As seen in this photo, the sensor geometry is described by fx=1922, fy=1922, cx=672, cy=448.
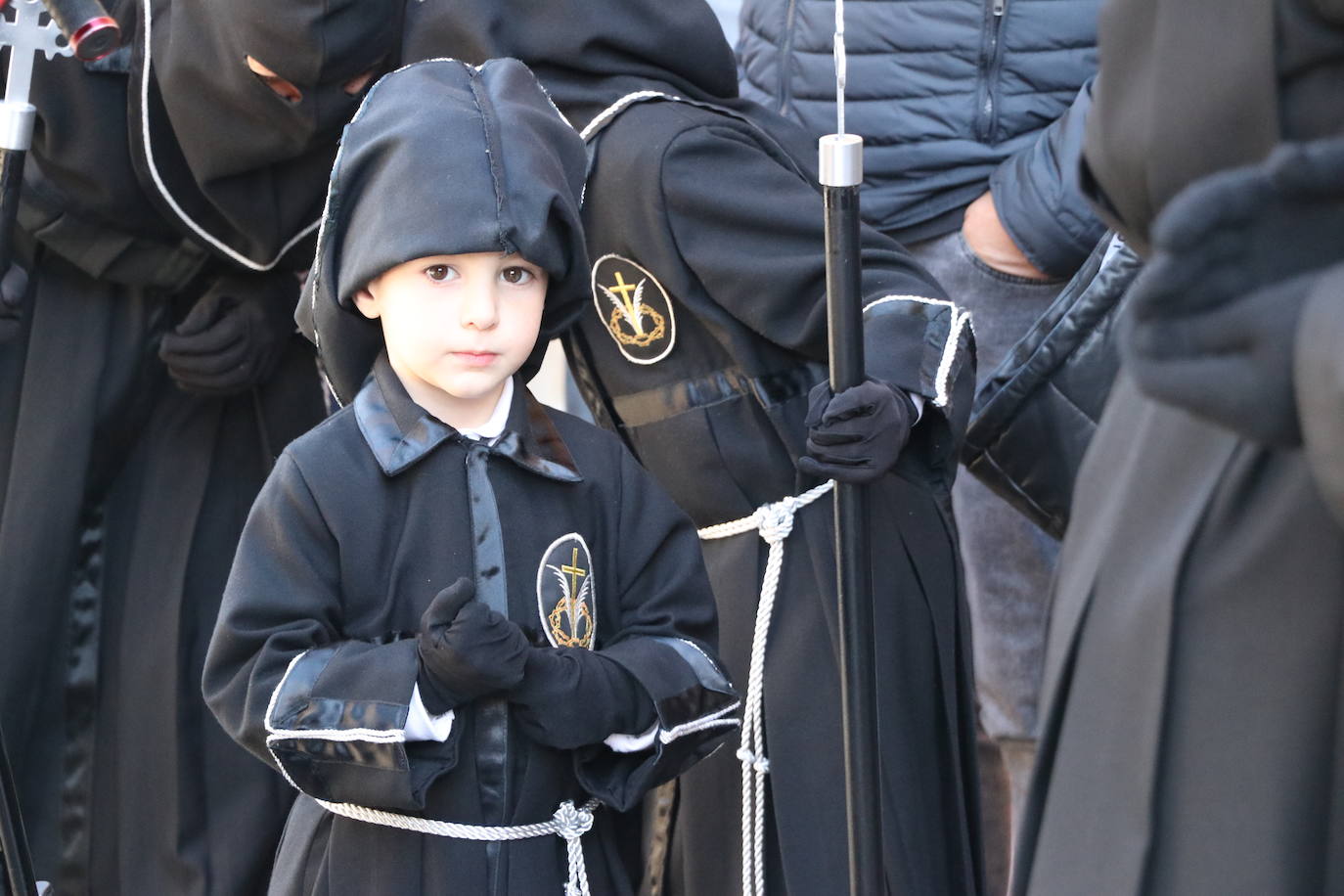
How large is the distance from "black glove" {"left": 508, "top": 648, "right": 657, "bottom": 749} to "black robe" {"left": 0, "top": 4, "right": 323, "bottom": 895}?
1432mm

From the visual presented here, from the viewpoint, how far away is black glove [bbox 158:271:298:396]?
334cm

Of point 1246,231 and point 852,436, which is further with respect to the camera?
point 852,436

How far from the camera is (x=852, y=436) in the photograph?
2410 mm

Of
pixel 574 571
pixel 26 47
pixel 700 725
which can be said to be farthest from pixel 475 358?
Answer: pixel 26 47

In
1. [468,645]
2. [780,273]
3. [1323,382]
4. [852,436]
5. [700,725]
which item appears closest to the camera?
[1323,382]

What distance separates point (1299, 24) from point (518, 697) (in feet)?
3.82

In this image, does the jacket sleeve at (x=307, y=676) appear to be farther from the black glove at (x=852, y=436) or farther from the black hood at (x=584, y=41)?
the black hood at (x=584, y=41)

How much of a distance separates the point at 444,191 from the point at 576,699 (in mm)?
600

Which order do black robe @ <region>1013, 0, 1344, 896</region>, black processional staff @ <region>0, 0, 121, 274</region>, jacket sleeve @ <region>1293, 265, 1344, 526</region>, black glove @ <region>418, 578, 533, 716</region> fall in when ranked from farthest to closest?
black processional staff @ <region>0, 0, 121, 274</region> < black glove @ <region>418, 578, 533, 716</region> < black robe @ <region>1013, 0, 1344, 896</region> < jacket sleeve @ <region>1293, 265, 1344, 526</region>

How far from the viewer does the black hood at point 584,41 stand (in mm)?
2844

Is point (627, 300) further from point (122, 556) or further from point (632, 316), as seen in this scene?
point (122, 556)

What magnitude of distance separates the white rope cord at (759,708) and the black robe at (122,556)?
42.0 inches

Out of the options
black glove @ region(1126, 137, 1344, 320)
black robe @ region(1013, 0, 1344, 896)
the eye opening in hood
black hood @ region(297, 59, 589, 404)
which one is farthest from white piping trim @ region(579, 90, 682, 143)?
black glove @ region(1126, 137, 1344, 320)

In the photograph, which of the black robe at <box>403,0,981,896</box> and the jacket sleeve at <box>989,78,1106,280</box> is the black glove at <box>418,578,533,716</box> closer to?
the black robe at <box>403,0,981,896</box>
